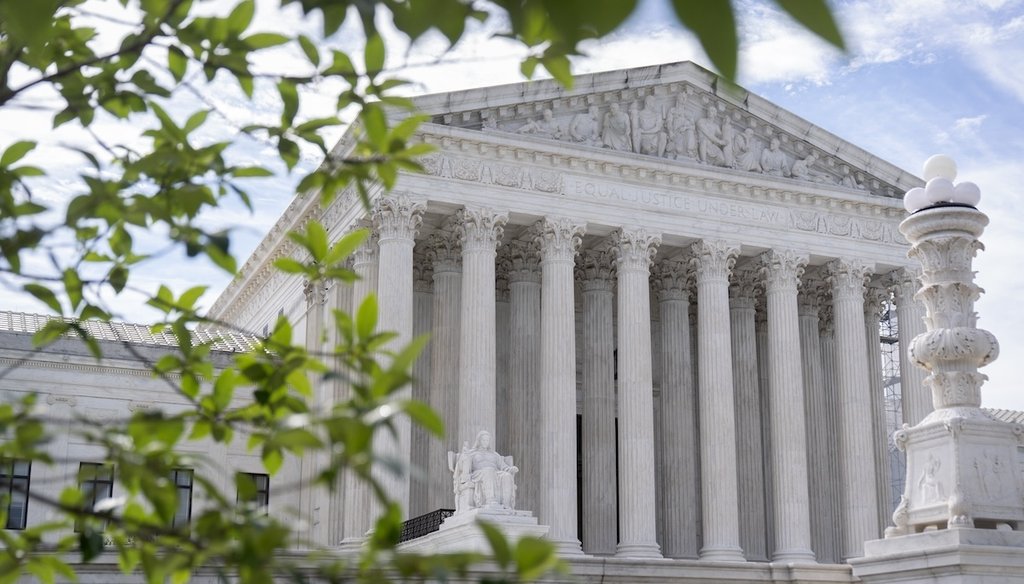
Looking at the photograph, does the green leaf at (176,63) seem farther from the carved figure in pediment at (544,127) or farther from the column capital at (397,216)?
the carved figure in pediment at (544,127)

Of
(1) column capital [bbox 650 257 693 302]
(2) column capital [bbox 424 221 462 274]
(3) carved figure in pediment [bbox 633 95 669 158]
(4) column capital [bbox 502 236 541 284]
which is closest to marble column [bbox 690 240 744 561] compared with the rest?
(1) column capital [bbox 650 257 693 302]

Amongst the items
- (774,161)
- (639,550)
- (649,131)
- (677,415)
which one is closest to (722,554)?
(639,550)

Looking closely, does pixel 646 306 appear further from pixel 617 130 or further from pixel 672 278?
pixel 617 130

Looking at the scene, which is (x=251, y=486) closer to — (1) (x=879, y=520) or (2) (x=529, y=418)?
(2) (x=529, y=418)

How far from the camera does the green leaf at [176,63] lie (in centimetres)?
602

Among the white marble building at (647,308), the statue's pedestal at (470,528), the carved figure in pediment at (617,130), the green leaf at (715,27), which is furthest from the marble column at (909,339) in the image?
the green leaf at (715,27)

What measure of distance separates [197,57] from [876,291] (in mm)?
44212

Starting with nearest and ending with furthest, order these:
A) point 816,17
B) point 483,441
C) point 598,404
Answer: point 816,17 → point 483,441 → point 598,404

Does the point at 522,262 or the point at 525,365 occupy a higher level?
the point at 522,262

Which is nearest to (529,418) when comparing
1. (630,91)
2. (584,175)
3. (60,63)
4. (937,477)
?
(584,175)

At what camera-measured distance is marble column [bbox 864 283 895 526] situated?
4500 cm

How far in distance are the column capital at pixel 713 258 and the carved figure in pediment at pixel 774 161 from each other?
11.3ft

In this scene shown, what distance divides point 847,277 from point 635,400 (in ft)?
33.9

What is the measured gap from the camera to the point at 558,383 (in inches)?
1526
